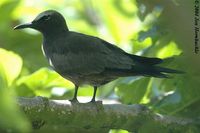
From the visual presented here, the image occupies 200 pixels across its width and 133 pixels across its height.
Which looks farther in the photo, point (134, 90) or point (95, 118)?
point (134, 90)

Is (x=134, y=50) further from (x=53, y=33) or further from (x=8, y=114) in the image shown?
(x=8, y=114)

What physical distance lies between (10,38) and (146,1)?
2.31 metres

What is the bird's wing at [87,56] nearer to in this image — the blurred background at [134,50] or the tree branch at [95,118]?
the blurred background at [134,50]

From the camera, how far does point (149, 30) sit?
10.6 feet

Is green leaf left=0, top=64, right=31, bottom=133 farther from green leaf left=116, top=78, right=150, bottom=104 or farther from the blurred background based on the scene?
green leaf left=116, top=78, right=150, bottom=104

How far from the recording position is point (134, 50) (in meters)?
3.51

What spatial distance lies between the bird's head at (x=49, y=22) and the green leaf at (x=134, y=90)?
108 centimetres

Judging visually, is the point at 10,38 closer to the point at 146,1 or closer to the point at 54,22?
the point at 54,22

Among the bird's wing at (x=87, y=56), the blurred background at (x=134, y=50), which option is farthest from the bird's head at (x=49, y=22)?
the bird's wing at (x=87, y=56)

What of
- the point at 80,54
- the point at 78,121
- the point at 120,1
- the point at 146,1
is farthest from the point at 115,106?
the point at 120,1

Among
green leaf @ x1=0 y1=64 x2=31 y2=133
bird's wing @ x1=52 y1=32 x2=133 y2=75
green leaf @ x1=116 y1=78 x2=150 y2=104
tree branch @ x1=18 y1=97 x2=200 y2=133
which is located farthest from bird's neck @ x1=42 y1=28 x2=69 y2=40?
green leaf @ x1=0 y1=64 x2=31 y2=133

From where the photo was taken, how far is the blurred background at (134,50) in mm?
2257

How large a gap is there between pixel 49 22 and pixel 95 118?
197 centimetres

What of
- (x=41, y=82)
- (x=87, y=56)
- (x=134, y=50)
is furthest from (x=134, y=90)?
(x=41, y=82)
